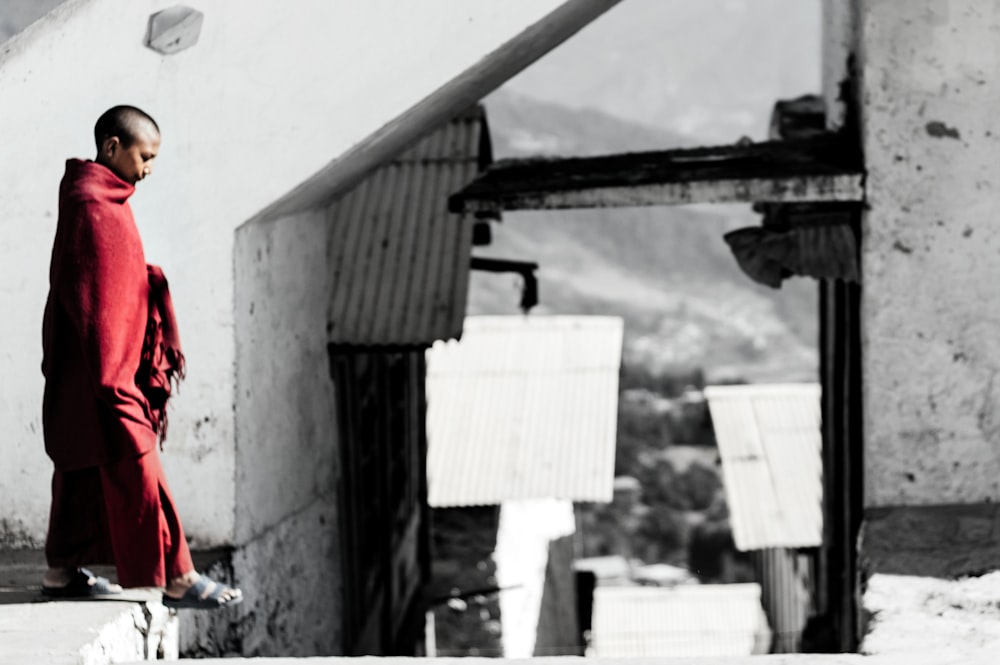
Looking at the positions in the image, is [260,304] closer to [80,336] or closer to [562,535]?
[80,336]

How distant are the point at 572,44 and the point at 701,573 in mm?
34753

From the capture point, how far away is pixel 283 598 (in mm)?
5391

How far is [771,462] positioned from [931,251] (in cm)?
661

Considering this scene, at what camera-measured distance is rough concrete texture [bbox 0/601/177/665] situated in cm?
350

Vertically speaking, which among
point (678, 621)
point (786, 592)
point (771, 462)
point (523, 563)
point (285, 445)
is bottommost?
point (678, 621)

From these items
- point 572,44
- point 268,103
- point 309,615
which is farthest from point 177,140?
point 572,44

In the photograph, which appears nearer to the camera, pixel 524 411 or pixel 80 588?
pixel 80 588

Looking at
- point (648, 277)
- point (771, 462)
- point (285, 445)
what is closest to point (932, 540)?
point (285, 445)

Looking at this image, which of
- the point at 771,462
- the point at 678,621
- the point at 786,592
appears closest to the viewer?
the point at 771,462

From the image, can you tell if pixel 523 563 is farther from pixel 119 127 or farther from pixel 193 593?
pixel 119 127

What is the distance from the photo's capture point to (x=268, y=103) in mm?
4586

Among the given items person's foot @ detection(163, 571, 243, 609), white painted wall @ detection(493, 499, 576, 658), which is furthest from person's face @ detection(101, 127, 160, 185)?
white painted wall @ detection(493, 499, 576, 658)

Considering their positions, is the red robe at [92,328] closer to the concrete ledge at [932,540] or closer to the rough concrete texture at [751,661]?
the rough concrete texture at [751,661]

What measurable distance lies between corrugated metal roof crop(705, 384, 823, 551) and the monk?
21.9 feet
